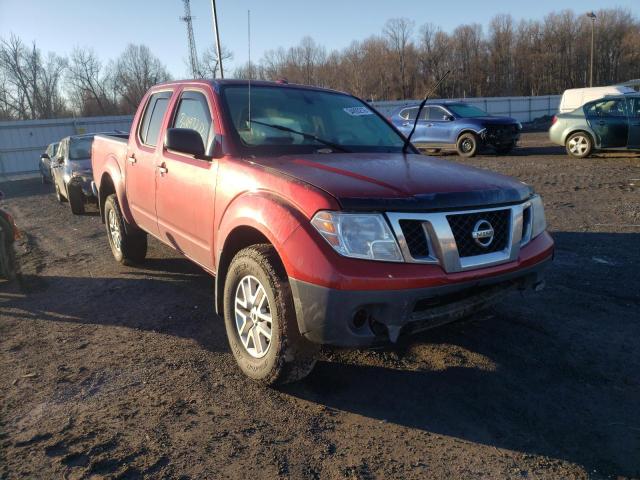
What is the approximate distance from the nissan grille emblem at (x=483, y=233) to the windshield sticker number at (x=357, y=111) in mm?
1901

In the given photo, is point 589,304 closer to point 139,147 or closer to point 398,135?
point 398,135

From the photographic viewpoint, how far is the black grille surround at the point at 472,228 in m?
2.67

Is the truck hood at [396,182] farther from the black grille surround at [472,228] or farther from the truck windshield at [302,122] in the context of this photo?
the truck windshield at [302,122]

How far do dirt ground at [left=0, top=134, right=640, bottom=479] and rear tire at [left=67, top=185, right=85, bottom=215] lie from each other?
5.59 m

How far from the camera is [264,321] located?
9.72 feet

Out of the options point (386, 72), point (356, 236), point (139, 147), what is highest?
point (386, 72)

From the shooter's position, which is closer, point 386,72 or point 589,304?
point 589,304

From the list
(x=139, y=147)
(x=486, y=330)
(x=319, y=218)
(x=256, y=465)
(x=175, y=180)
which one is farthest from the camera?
(x=139, y=147)

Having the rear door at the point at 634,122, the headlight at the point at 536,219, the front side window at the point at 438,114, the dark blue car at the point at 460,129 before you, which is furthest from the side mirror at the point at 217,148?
the front side window at the point at 438,114

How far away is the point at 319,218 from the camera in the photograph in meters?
2.57

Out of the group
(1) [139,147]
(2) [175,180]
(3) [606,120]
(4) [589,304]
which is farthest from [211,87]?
(3) [606,120]

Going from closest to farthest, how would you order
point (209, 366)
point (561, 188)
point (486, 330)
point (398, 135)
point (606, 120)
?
point (209, 366)
point (486, 330)
point (398, 135)
point (561, 188)
point (606, 120)

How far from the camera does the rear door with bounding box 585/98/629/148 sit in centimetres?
1287

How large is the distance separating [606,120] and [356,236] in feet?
43.2
